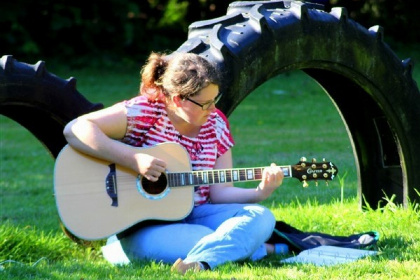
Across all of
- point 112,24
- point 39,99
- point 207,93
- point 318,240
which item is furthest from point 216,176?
point 112,24

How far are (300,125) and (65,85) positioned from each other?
669 cm

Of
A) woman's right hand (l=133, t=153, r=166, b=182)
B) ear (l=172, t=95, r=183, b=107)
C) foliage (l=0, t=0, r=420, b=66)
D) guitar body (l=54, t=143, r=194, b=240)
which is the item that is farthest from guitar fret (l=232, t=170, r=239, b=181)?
foliage (l=0, t=0, r=420, b=66)

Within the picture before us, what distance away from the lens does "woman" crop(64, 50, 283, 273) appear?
190 inches

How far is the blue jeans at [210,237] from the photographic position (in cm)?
471

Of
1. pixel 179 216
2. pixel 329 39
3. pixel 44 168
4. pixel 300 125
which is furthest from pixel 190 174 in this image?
pixel 300 125

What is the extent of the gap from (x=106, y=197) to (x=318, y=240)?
1.25m

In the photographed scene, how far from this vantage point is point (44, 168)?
377 inches

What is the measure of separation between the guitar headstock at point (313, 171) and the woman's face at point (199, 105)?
0.55m

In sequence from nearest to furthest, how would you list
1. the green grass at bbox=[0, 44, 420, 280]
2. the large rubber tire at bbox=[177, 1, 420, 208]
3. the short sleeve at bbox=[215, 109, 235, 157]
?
the green grass at bbox=[0, 44, 420, 280], the short sleeve at bbox=[215, 109, 235, 157], the large rubber tire at bbox=[177, 1, 420, 208]

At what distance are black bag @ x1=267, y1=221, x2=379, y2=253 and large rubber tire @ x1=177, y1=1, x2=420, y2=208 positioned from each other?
76 centimetres

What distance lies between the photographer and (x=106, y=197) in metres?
4.93

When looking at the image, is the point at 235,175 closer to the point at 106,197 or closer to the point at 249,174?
the point at 249,174

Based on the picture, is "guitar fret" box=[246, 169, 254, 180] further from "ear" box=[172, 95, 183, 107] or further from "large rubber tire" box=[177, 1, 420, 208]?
"large rubber tire" box=[177, 1, 420, 208]

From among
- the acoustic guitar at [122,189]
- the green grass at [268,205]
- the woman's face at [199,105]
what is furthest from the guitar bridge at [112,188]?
the woman's face at [199,105]
